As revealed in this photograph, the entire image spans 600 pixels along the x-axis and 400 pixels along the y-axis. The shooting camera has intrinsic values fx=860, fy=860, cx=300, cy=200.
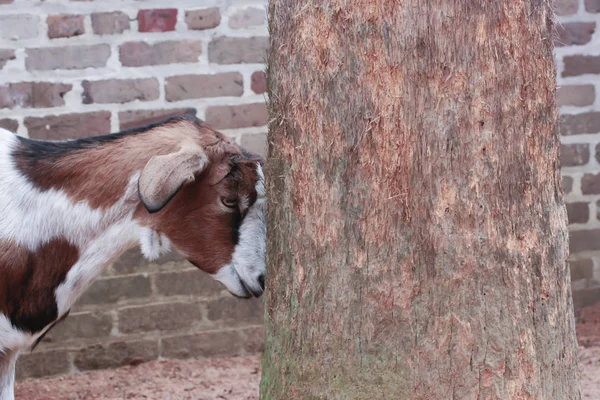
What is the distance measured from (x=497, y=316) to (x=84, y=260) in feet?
5.09

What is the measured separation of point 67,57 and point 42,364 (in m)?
1.66

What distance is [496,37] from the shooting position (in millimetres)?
2283

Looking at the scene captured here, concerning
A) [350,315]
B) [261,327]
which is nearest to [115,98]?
[261,327]

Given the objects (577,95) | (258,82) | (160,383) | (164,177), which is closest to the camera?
(164,177)

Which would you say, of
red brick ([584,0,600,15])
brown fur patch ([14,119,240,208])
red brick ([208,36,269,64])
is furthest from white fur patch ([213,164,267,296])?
red brick ([584,0,600,15])

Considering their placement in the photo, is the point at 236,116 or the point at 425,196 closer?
the point at 425,196

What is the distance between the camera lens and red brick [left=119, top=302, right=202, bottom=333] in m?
4.77

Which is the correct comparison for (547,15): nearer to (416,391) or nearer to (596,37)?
(416,391)

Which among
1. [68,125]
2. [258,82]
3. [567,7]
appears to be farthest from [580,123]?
[68,125]

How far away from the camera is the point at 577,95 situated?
16.9ft

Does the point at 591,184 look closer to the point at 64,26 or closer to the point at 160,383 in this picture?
the point at 160,383

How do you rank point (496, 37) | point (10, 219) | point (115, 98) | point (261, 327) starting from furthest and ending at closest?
1. point (261, 327)
2. point (115, 98)
3. point (10, 219)
4. point (496, 37)

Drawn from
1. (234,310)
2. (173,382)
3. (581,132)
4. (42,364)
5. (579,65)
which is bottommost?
(173,382)

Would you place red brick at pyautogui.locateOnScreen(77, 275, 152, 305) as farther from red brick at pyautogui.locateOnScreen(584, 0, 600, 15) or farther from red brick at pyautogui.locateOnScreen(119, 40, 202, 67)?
red brick at pyautogui.locateOnScreen(584, 0, 600, 15)
